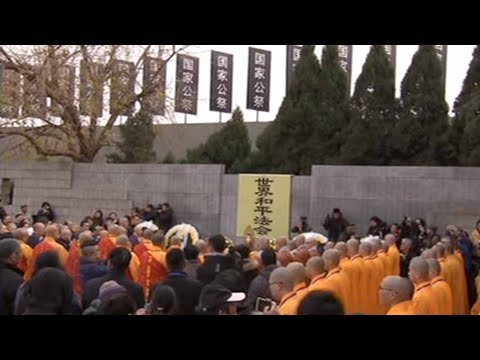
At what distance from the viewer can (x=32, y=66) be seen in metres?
25.5

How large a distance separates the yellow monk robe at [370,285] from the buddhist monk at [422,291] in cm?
217

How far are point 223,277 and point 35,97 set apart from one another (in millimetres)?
19063

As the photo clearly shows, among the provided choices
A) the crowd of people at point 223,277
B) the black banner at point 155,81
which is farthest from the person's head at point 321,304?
the black banner at point 155,81

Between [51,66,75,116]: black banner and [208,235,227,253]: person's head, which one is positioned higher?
[51,66,75,116]: black banner

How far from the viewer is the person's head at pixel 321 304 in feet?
16.4

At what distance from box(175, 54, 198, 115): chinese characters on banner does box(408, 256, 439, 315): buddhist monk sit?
20.4m

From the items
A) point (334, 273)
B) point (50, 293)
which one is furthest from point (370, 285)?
point (50, 293)

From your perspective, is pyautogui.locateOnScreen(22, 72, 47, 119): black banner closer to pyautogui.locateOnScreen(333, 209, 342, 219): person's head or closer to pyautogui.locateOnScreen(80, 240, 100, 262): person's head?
pyautogui.locateOnScreen(333, 209, 342, 219): person's head

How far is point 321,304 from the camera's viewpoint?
5090 mm

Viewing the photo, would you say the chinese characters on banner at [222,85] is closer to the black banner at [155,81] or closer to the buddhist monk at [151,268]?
the black banner at [155,81]

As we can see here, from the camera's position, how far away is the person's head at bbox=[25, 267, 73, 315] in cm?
547

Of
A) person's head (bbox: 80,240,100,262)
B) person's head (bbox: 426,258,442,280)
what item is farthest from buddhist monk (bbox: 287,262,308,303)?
person's head (bbox: 80,240,100,262)

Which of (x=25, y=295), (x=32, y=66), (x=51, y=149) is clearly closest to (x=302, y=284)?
(x=25, y=295)

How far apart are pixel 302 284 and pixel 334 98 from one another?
59.2ft
